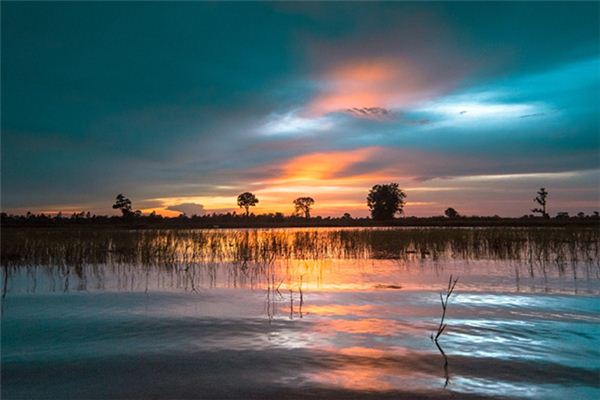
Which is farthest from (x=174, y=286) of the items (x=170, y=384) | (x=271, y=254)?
(x=271, y=254)

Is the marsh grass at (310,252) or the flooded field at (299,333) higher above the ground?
the marsh grass at (310,252)

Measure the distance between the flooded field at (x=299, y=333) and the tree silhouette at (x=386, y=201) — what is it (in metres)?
73.8

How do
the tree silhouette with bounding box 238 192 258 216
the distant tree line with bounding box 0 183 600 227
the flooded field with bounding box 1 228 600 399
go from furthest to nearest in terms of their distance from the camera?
the tree silhouette with bounding box 238 192 258 216 < the distant tree line with bounding box 0 183 600 227 < the flooded field with bounding box 1 228 600 399

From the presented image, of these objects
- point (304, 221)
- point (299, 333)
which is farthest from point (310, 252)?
point (304, 221)

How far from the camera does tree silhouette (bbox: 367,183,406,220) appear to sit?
293ft

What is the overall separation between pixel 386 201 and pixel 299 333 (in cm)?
8384

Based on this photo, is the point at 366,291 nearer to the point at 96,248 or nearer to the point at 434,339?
the point at 434,339

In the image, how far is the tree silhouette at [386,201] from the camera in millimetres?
89250

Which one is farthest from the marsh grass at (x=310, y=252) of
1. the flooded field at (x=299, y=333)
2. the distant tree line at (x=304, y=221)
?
the distant tree line at (x=304, y=221)

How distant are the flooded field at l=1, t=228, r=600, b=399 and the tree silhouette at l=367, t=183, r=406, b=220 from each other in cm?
7377

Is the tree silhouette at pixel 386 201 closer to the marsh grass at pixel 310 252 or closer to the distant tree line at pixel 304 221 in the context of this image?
the distant tree line at pixel 304 221

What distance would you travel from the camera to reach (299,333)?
7.48 meters

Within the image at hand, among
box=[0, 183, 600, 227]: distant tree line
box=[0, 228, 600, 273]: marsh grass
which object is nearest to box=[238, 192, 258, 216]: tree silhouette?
box=[0, 183, 600, 227]: distant tree line

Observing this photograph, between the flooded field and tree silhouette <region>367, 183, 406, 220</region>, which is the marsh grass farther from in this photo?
tree silhouette <region>367, 183, 406, 220</region>
